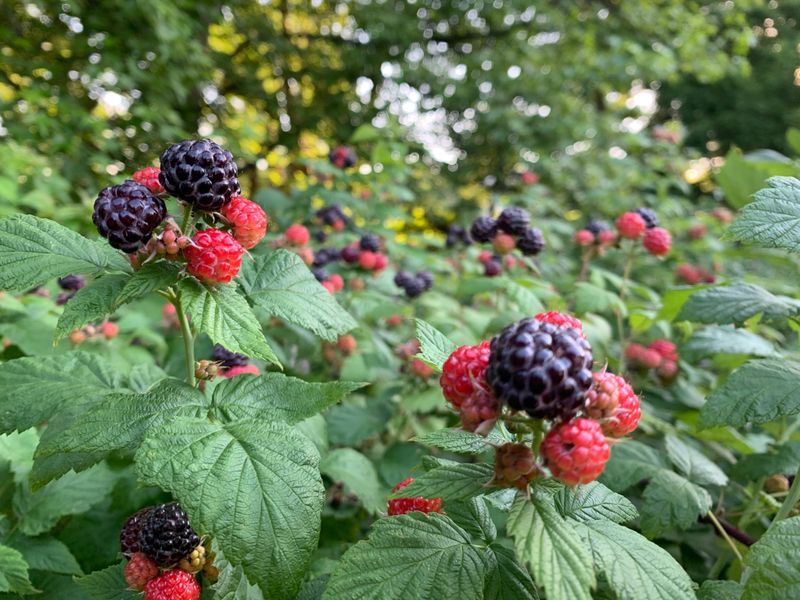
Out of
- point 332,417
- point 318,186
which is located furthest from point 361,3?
point 332,417

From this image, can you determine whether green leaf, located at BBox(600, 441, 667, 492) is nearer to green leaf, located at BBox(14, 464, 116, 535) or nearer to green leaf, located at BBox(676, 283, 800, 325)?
green leaf, located at BBox(676, 283, 800, 325)

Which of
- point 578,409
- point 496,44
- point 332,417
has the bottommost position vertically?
point 332,417

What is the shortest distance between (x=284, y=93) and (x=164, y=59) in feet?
12.6

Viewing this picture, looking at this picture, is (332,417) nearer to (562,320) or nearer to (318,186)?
(562,320)

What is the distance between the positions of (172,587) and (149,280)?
62 centimetres

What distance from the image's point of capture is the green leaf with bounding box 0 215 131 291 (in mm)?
1148

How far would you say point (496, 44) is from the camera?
870 cm

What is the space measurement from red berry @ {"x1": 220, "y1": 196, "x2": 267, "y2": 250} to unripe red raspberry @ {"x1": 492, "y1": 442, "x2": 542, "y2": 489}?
743 mm

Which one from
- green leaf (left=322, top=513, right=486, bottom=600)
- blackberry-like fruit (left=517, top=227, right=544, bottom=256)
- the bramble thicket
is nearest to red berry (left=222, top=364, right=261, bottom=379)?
the bramble thicket

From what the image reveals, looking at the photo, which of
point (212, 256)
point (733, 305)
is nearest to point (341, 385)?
point (212, 256)

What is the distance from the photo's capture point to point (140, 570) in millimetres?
1157

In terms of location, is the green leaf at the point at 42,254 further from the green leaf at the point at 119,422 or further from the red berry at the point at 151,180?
the green leaf at the point at 119,422

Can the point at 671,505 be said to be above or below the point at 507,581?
below

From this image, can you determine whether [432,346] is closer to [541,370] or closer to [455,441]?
[455,441]
